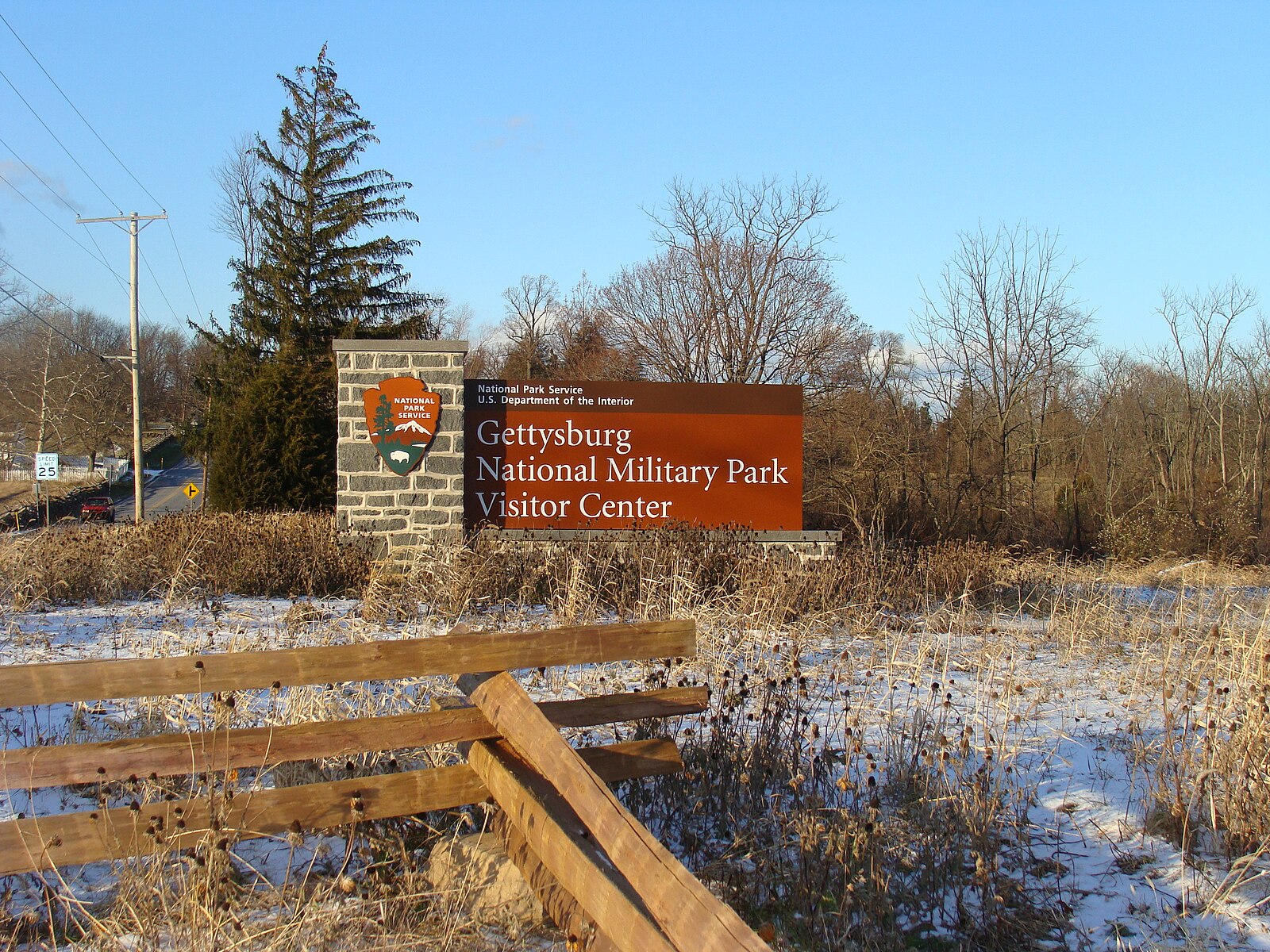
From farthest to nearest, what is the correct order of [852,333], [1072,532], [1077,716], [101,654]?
[852,333]
[1072,532]
[101,654]
[1077,716]

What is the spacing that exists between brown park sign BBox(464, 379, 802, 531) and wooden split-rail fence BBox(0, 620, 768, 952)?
21.6 feet

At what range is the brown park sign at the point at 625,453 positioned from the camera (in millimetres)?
10539

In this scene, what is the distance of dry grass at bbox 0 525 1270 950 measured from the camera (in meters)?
3.39

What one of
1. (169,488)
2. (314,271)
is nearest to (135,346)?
(314,271)

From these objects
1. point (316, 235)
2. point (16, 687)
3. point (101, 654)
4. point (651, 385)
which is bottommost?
point (101, 654)

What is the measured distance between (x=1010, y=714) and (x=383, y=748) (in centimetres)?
375

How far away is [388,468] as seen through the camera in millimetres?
10336

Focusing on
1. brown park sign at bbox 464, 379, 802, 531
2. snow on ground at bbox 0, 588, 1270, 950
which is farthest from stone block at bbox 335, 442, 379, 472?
snow on ground at bbox 0, 588, 1270, 950

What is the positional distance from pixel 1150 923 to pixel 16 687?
4.16 metres

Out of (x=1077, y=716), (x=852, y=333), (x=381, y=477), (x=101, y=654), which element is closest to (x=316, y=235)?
(x=852, y=333)

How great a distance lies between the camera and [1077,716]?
5793 mm

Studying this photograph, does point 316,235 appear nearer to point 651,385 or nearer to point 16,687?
A: point 651,385

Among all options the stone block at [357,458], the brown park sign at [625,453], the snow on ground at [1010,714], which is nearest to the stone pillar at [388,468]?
the stone block at [357,458]

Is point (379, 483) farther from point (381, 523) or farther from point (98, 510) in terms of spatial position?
point (98, 510)
